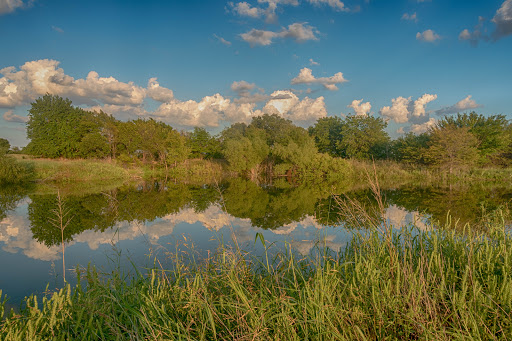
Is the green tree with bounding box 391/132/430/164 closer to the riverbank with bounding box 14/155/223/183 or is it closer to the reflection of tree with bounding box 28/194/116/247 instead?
the riverbank with bounding box 14/155/223/183

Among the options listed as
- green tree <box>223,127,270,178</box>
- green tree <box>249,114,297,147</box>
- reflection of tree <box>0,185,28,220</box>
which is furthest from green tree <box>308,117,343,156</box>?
reflection of tree <box>0,185,28,220</box>

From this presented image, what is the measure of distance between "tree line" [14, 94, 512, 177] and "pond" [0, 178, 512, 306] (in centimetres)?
1579

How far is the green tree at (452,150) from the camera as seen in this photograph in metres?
26.1

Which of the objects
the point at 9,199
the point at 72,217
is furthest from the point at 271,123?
the point at 72,217

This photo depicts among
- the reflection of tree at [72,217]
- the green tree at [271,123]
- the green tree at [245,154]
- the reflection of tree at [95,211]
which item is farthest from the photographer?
the green tree at [271,123]

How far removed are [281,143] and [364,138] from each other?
38.1 ft

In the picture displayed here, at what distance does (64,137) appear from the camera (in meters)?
41.5

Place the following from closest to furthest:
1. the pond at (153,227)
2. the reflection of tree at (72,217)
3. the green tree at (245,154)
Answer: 1. the pond at (153,227)
2. the reflection of tree at (72,217)
3. the green tree at (245,154)

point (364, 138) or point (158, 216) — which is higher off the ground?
point (364, 138)

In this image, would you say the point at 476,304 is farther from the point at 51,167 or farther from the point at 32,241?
the point at 51,167

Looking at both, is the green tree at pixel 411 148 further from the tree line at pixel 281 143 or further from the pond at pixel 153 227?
the pond at pixel 153 227

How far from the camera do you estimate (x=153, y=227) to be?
367 inches

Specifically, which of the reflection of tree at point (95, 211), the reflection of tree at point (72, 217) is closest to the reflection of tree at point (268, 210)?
the reflection of tree at point (95, 211)

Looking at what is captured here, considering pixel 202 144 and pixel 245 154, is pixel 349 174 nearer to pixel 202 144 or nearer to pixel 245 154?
pixel 245 154
